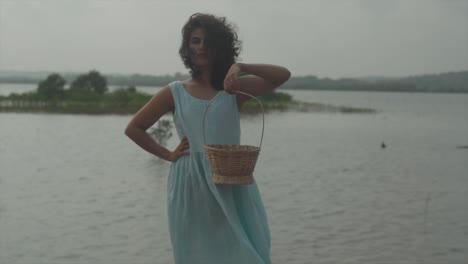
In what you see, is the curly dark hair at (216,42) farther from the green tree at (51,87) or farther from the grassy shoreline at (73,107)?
the green tree at (51,87)

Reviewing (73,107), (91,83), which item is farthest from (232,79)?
(91,83)

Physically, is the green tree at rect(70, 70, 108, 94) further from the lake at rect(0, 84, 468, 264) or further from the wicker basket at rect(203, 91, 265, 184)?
the wicker basket at rect(203, 91, 265, 184)

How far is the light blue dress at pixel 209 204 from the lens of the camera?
8.77ft

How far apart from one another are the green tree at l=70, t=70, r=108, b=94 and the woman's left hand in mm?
46933

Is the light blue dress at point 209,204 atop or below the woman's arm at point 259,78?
below

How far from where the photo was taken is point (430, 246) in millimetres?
8516

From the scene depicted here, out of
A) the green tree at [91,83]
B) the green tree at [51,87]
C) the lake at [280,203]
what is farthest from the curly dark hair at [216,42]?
the green tree at [91,83]

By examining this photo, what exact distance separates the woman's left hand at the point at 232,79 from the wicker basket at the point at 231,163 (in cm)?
12

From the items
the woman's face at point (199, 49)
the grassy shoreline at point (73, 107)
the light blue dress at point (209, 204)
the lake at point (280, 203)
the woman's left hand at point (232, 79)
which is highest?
the woman's face at point (199, 49)

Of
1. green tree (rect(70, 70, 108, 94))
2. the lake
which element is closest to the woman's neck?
the lake

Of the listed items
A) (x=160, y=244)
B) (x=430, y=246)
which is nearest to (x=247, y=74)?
(x=160, y=244)

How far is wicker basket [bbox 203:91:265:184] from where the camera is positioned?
252cm

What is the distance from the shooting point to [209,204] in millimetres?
2689

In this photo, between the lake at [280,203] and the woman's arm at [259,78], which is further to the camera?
the lake at [280,203]
